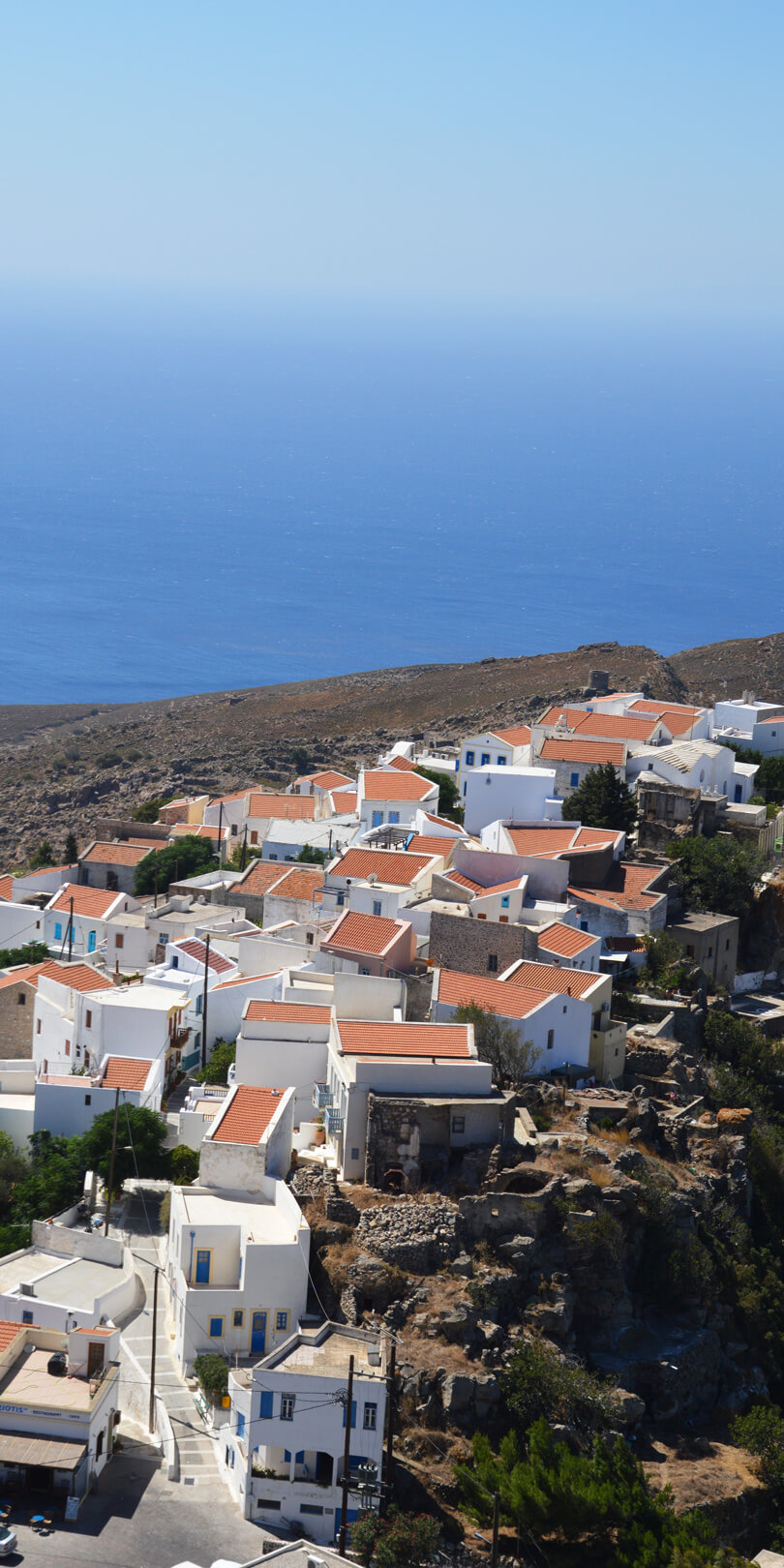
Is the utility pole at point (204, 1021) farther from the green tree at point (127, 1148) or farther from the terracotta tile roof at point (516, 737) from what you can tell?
the terracotta tile roof at point (516, 737)

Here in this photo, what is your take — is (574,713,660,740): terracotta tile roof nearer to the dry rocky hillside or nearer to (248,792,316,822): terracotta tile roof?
(248,792,316,822): terracotta tile roof

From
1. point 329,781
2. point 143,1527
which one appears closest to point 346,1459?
point 143,1527

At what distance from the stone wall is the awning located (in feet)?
53.0

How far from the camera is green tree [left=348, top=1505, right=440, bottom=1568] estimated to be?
26.8 meters

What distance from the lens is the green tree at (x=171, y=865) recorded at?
56188 millimetres

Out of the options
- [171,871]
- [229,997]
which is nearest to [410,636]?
[171,871]

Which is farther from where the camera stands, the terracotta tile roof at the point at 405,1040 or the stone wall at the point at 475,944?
the stone wall at the point at 475,944

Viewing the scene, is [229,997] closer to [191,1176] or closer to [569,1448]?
[191,1176]

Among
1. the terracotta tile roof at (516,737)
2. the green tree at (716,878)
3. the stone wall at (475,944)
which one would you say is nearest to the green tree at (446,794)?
the terracotta tile roof at (516,737)

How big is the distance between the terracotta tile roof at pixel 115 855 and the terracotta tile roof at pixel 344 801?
658 cm

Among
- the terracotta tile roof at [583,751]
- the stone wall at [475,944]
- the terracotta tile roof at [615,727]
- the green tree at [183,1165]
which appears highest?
the terracotta tile roof at [615,727]

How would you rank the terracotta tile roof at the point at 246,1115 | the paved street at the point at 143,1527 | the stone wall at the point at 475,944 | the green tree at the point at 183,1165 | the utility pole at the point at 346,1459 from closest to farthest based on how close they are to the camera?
the paved street at the point at 143,1527
the utility pole at the point at 346,1459
the terracotta tile roof at the point at 246,1115
the green tree at the point at 183,1165
the stone wall at the point at 475,944

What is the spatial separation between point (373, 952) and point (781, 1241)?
37.0 feet

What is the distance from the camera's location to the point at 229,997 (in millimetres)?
42844
